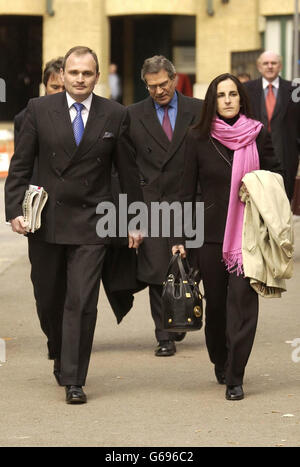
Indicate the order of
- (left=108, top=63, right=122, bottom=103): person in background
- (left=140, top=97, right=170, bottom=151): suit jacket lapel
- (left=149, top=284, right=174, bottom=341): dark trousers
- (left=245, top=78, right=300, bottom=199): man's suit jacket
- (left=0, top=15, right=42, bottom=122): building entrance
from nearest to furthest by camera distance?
1. (left=149, top=284, right=174, bottom=341): dark trousers
2. (left=140, top=97, right=170, bottom=151): suit jacket lapel
3. (left=245, top=78, right=300, bottom=199): man's suit jacket
4. (left=108, top=63, right=122, bottom=103): person in background
5. (left=0, top=15, right=42, bottom=122): building entrance

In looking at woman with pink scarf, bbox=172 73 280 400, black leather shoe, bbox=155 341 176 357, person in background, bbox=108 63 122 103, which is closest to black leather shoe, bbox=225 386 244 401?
woman with pink scarf, bbox=172 73 280 400

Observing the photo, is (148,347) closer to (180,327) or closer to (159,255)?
(159,255)

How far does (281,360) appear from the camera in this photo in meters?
9.22

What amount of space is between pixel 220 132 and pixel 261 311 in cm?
347

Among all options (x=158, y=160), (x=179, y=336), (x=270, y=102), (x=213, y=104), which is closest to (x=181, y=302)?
(x=213, y=104)

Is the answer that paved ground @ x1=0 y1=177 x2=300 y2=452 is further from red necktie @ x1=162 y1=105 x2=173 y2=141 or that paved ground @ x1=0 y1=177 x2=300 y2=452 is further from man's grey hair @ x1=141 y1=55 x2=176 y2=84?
man's grey hair @ x1=141 y1=55 x2=176 y2=84

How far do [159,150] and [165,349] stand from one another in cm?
134

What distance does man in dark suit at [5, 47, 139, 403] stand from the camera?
8016 mm

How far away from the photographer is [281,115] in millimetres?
13680

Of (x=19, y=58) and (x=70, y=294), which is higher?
(x=19, y=58)

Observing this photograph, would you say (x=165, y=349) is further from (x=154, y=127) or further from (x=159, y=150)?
(x=154, y=127)

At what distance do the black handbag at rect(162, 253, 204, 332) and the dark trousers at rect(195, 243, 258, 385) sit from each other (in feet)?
0.28
